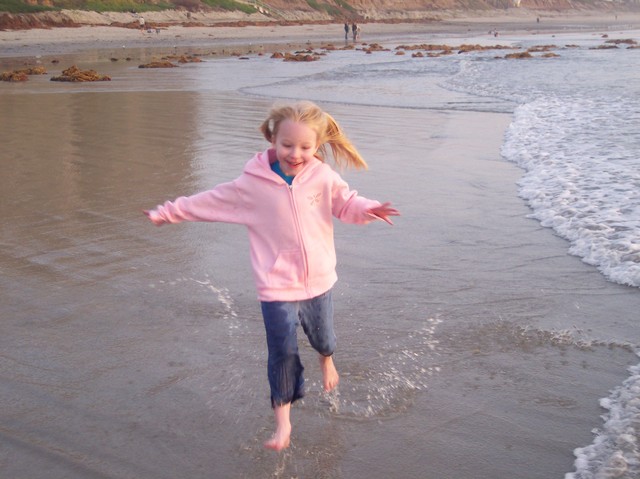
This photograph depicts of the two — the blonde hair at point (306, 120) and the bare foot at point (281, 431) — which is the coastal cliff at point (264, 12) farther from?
the bare foot at point (281, 431)

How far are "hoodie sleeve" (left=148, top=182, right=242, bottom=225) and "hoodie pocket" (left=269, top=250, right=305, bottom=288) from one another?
270 mm

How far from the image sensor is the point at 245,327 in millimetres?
4129

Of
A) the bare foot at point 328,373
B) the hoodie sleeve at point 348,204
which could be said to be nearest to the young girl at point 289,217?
the hoodie sleeve at point 348,204

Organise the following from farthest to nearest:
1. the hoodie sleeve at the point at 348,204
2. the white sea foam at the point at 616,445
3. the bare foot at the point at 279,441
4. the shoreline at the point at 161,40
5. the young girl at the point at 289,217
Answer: the shoreline at the point at 161,40 → the hoodie sleeve at the point at 348,204 → the young girl at the point at 289,217 → the bare foot at the point at 279,441 → the white sea foam at the point at 616,445

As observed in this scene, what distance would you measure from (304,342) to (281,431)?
1.02 m

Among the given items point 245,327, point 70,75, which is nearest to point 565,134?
point 245,327

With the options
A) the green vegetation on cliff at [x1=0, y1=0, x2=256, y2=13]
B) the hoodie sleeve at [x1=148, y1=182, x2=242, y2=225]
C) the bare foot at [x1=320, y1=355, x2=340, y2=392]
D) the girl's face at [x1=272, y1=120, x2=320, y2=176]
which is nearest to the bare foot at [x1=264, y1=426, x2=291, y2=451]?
the bare foot at [x1=320, y1=355, x2=340, y2=392]

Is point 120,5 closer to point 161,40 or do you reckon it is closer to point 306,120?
point 161,40

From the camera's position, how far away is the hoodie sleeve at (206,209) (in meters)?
3.20

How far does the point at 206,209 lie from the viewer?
3229mm

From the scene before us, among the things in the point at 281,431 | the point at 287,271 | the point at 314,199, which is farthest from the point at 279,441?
the point at 314,199

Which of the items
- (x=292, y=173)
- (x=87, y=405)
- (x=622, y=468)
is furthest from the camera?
A: (x=87, y=405)

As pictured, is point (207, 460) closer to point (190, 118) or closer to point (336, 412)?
point (336, 412)

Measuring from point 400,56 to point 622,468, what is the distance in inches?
1342
